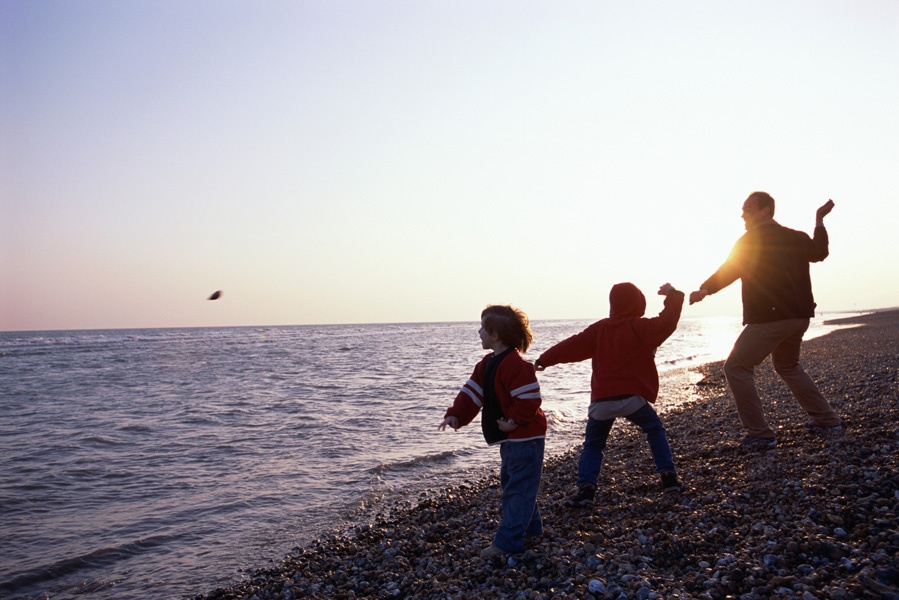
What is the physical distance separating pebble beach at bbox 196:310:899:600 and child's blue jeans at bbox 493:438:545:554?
159 millimetres

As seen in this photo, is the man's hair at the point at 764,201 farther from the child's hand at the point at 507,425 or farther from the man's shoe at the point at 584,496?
the child's hand at the point at 507,425

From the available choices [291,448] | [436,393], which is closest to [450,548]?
[291,448]

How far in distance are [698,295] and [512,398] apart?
2256 mm

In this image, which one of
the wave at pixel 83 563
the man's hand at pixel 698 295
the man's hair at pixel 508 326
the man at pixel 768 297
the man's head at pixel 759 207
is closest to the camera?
the man's hair at pixel 508 326

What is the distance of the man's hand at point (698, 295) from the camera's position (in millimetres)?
5275

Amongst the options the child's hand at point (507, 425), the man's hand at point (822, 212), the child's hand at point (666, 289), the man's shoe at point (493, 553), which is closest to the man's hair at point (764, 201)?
the man's hand at point (822, 212)

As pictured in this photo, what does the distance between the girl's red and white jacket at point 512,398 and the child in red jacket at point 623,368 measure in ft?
2.17

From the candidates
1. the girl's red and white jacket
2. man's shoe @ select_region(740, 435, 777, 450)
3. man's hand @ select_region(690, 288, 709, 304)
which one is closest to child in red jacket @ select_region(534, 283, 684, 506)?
man's hand @ select_region(690, 288, 709, 304)

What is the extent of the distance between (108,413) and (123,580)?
11128mm

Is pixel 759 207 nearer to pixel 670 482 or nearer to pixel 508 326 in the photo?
pixel 670 482

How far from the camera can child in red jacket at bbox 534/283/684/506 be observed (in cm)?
512

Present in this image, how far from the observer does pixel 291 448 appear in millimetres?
10562

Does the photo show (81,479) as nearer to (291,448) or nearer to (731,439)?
(291,448)

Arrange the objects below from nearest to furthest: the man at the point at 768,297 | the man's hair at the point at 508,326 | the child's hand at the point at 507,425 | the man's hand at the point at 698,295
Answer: the child's hand at the point at 507,425, the man's hair at the point at 508,326, the man's hand at the point at 698,295, the man at the point at 768,297
